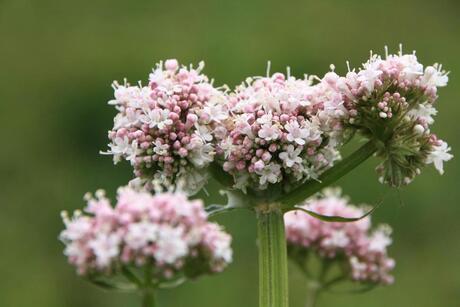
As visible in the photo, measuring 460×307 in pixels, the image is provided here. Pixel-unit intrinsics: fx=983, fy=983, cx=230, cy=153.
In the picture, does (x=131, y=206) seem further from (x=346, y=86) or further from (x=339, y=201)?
(x=339, y=201)

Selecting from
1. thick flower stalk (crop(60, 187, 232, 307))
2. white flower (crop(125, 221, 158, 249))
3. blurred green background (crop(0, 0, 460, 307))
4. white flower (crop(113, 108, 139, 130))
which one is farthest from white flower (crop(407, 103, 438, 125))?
blurred green background (crop(0, 0, 460, 307))

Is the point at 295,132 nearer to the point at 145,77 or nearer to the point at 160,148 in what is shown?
the point at 160,148

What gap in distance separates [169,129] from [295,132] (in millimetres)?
617

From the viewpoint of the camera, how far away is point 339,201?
6.65m

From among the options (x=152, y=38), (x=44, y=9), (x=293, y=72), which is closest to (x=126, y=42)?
(x=152, y=38)

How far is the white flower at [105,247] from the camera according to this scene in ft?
14.1

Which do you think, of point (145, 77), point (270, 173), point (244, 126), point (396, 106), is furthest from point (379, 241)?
point (145, 77)

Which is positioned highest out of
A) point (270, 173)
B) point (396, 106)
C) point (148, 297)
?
point (396, 106)

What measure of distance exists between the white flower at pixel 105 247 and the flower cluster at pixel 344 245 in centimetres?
206

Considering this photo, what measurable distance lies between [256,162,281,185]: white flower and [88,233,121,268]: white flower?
2.64 feet

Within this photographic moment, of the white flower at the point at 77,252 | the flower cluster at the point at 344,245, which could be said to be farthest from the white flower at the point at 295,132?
the flower cluster at the point at 344,245

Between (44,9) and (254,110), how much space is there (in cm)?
1289

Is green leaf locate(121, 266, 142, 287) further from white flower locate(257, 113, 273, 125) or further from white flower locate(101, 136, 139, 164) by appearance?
white flower locate(257, 113, 273, 125)

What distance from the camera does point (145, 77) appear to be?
45.8 feet
